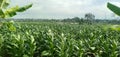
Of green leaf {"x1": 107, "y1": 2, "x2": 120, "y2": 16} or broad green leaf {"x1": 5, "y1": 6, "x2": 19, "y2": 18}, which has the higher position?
green leaf {"x1": 107, "y1": 2, "x2": 120, "y2": 16}

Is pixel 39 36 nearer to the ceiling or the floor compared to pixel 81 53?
nearer to the floor

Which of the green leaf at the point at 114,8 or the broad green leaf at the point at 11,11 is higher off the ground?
the green leaf at the point at 114,8

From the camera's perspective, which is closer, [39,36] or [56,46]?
[56,46]

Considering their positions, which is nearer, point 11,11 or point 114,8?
point 114,8

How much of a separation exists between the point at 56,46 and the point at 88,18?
107 m

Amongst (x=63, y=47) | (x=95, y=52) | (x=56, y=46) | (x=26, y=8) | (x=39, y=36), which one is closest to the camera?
(x=26, y=8)

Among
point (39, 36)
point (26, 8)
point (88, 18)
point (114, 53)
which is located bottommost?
point (88, 18)

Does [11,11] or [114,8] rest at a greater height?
[114,8]

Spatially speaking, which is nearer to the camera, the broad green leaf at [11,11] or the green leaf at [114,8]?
the green leaf at [114,8]

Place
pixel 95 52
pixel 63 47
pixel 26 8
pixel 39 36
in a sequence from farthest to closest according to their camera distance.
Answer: pixel 39 36 → pixel 95 52 → pixel 63 47 → pixel 26 8

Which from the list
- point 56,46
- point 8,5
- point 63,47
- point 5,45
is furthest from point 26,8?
point 5,45

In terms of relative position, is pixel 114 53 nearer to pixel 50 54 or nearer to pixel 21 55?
pixel 50 54

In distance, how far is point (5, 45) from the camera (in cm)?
1388

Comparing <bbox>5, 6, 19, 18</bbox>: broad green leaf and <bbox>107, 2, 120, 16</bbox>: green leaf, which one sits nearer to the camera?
<bbox>107, 2, 120, 16</bbox>: green leaf
